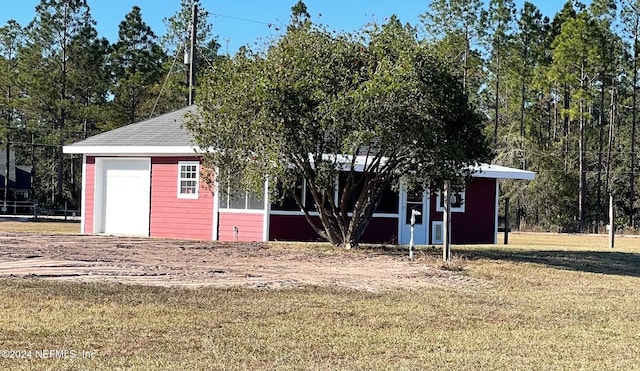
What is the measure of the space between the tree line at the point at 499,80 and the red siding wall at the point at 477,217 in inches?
762

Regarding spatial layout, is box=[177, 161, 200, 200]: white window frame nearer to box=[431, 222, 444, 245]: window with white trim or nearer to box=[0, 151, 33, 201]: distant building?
box=[431, 222, 444, 245]: window with white trim

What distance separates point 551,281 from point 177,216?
40.3 ft

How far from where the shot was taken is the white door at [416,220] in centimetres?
2388

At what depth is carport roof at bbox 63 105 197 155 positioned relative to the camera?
2269 cm

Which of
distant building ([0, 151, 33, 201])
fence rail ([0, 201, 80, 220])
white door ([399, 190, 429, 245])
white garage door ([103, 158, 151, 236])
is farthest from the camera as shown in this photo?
distant building ([0, 151, 33, 201])

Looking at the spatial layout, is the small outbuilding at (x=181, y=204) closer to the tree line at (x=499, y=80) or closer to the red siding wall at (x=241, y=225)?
the red siding wall at (x=241, y=225)

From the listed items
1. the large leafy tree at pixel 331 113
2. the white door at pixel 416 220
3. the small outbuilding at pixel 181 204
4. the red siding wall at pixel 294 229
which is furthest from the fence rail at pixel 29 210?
the large leafy tree at pixel 331 113

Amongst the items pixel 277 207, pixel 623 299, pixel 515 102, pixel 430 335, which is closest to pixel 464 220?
pixel 277 207

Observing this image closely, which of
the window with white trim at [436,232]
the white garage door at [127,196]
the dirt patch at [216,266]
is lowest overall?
the dirt patch at [216,266]

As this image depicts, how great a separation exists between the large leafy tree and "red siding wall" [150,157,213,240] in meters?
4.44

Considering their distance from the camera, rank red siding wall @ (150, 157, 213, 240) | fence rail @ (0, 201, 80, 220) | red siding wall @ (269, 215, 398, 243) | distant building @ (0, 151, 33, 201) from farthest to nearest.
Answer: distant building @ (0, 151, 33, 201)
fence rail @ (0, 201, 80, 220)
red siding wall @ (150, 157, 213, 240)
red siding wall @ (269, 215, 398, 243)

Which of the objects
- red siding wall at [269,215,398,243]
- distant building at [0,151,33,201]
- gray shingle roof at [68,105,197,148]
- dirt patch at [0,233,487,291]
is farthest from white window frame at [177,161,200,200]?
distant building at [0,151,33,201]

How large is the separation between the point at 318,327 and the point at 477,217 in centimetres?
1864

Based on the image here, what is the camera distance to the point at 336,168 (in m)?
17.1
